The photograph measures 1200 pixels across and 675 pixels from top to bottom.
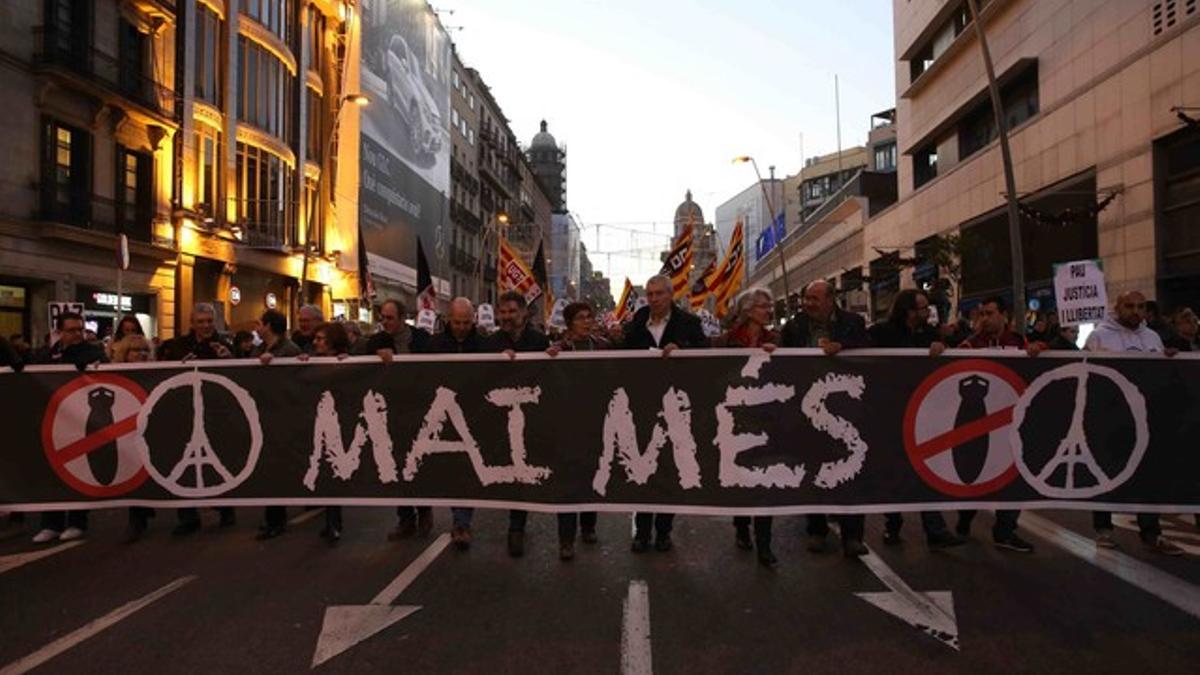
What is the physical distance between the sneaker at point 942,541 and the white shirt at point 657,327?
7.83ft

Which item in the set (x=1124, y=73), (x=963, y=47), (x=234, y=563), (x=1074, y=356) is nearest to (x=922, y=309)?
(x=1074, y=356)

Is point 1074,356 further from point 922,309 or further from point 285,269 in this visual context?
point 285,269

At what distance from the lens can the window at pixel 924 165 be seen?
126ft

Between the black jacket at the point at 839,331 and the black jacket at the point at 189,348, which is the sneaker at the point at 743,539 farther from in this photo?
the black jacket at the point at 189,348

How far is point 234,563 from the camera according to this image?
640 centimetres

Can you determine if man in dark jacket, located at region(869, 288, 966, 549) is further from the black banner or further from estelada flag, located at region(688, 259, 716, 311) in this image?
estelada flag, located at region(688, 259, 716, 311)

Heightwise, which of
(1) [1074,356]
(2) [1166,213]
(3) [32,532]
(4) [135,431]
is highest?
(2) [1166,213]

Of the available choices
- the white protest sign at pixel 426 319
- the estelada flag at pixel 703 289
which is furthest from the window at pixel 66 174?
the estelada flag at pixel 703 289

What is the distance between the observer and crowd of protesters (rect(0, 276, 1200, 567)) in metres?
6.53

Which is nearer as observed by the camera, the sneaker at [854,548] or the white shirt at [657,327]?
the sneaker at [854,548]

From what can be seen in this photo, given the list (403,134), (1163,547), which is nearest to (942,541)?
(1163,547)

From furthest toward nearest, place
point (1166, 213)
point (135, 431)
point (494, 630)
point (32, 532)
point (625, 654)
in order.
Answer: point (1166, 213)
point (32, 532)
point (135, 431)
point (494, 630)
point (625, 654)

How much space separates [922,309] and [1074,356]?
108cm

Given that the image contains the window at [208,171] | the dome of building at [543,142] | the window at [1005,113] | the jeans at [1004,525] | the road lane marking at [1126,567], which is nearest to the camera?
the road lane marking at [1126,567]
